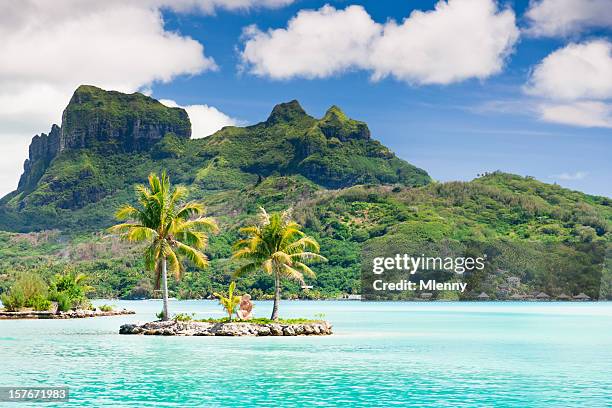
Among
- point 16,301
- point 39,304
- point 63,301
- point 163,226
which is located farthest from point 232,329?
point 16,301

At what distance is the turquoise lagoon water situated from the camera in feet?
81.6

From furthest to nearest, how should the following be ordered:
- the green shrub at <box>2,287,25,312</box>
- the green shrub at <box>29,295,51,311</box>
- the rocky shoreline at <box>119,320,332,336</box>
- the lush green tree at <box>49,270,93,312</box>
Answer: the green shrub at <box>29,295,51,311</box> → the lush green tree at <box>49,270,93,312</box> → the green shrub at <box>2,287,25,312</box> → the rocky shoreline at <box>119,320,332,336</box>

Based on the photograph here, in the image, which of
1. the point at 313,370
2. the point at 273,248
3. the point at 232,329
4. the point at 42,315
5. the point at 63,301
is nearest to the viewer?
the point at 313,370

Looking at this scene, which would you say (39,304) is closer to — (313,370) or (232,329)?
(232,329)

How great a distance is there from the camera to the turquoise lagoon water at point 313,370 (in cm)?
2486

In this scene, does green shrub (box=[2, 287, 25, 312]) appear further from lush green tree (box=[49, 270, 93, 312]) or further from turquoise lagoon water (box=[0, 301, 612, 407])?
turquoise lagoon water (box=[0, 301, 612, 407])

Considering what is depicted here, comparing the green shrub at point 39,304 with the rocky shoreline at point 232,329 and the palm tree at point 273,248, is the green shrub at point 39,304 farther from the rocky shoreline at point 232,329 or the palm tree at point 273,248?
the palm tree at point 273,248

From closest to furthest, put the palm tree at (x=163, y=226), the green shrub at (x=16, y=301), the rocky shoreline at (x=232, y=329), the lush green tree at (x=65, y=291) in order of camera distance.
Result: 1. the rocky shoreline at (x=232, y=329)
2. the palm tree at (x=163, y=226)
3. the green shrub at (x=16, y=301)
4. the lush green tree at (x=65, y=291)

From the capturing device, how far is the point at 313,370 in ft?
104

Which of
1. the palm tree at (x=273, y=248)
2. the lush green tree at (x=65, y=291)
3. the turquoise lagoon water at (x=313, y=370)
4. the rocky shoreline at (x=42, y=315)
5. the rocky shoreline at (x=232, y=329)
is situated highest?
the palm tree at (x=273, y=248)

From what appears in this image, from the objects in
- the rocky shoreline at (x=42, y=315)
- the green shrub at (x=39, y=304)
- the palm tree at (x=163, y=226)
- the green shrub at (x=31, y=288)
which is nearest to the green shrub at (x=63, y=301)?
the rocky shoreline at (x=42, y=315)

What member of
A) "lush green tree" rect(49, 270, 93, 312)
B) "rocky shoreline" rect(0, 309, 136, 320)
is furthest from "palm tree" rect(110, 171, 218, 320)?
"lush green tree" rect(49, 270, 93, 312)

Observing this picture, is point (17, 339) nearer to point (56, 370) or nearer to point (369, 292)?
point (56, 370)

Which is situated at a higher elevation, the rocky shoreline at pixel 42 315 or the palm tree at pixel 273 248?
the palm tree at pixel 273 248
